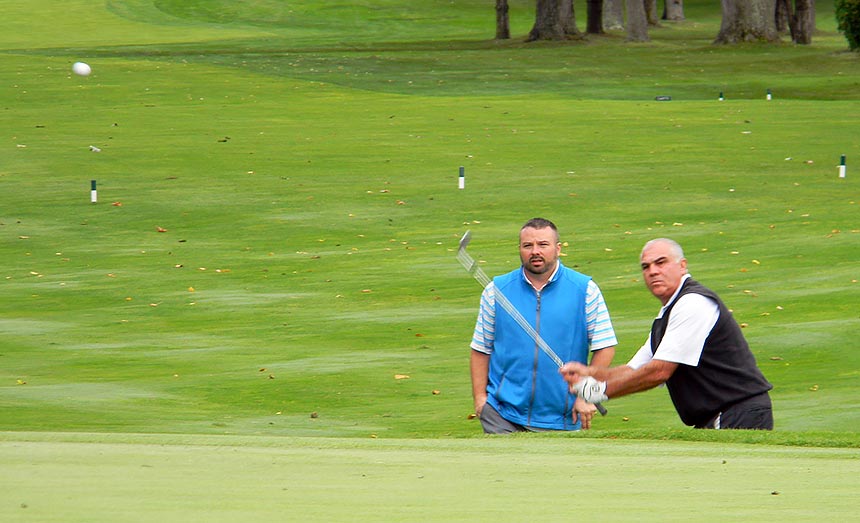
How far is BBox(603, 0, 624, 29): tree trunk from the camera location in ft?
278

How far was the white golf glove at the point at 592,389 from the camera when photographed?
841cm

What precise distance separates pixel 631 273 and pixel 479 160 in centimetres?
1150

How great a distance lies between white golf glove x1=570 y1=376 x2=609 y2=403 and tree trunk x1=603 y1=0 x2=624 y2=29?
77.7 m

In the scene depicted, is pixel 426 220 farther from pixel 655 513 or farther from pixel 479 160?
pixel 655 513

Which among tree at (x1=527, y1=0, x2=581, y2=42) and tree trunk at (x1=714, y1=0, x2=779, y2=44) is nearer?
tree trunk at (x1=714, y1=0, x2=779, y2=44)

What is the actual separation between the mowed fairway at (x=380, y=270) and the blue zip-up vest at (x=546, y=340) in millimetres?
583

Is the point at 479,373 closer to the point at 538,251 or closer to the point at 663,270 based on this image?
the point at 538,251

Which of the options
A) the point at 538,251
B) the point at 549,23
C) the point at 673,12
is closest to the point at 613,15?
the point at 673,12

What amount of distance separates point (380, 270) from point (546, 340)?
39.2 feet

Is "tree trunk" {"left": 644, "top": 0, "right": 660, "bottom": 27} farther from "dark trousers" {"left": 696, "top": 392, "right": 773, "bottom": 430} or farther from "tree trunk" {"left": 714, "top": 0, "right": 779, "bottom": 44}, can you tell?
"dark trousers" {"left": 696, "top": 392, "right": 773, "bottom": 430}

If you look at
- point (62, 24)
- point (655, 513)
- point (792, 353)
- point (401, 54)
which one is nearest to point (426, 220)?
point (792, 353)

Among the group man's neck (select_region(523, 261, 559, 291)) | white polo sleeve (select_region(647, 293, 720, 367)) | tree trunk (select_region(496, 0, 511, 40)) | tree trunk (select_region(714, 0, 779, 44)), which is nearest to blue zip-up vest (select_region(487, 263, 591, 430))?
man's neck (select_region(523, 261, 559, 291))

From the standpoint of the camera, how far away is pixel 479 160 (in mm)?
30906

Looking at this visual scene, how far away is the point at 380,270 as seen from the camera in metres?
20.8
